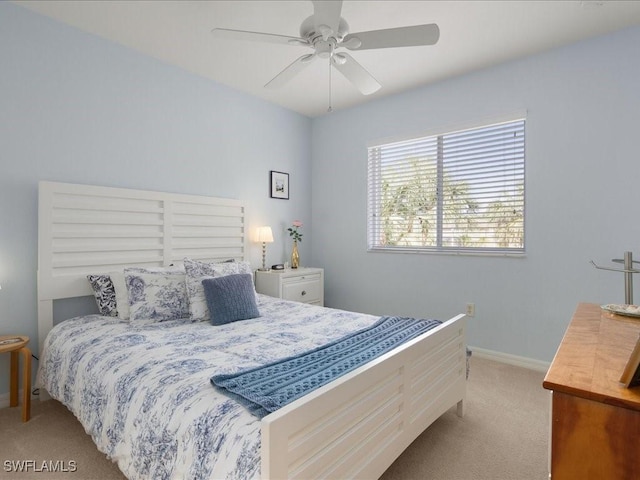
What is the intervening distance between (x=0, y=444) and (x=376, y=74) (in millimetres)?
3711

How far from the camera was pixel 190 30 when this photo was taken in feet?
8.46

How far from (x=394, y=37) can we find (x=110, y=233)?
7.76 ft

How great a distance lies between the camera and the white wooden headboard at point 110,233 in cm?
240

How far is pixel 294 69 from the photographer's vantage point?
225cm

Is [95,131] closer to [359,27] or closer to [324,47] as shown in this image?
[324,47]

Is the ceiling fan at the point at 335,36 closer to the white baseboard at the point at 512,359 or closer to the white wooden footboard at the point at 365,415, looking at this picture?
the white wooden footboard at the point at 365,415

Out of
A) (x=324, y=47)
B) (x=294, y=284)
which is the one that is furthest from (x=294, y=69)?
(x=294, y=284)

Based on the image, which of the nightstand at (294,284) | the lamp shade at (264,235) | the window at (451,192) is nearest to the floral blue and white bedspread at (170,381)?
the nightstand at (294,284)

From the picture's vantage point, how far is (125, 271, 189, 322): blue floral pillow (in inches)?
94.0

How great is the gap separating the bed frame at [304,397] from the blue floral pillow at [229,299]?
2.66ft

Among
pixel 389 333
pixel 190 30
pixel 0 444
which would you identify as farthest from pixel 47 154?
pixel 389 333

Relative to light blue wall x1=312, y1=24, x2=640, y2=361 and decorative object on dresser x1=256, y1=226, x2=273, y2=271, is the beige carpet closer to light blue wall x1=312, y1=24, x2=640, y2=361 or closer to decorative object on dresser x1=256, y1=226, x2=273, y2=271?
light blue wall x1=312, y1=24, x2=640, y2=361

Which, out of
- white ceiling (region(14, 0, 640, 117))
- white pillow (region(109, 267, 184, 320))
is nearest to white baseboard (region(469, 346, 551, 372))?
white ceiling (region(14, 0, 640, 117))

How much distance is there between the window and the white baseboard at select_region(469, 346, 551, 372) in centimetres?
91
